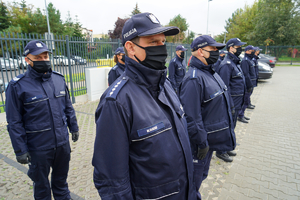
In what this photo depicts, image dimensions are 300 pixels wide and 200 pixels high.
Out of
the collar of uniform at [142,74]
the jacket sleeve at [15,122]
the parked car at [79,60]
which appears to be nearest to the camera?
the collar of uniform at [142,74]

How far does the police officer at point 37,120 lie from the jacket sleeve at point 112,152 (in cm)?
169

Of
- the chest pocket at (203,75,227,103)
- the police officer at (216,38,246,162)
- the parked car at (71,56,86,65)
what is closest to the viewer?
the chest pocket at (203,75,227,103)

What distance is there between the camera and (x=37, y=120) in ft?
Result: 8.65

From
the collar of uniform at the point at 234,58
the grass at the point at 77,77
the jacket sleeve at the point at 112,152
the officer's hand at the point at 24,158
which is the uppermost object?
the collar of uniform at the point at 234,58

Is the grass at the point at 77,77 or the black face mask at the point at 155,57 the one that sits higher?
the black face mask at the point at 155,57

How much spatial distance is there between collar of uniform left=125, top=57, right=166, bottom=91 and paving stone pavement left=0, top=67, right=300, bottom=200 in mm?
2573

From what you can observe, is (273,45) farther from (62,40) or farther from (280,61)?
(62,40)

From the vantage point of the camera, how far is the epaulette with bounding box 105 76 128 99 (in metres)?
1.33

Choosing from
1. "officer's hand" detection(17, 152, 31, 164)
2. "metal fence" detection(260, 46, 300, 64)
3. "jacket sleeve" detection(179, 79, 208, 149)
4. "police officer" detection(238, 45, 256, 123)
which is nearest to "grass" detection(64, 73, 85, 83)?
"officer's hand" detection(17, 152, 31, 164)

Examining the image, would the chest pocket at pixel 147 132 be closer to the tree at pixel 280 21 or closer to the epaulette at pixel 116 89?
the epaulette at pixel 116 89

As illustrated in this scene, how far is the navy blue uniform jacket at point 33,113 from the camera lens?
8.25ft

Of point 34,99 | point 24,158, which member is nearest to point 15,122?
point 34,99

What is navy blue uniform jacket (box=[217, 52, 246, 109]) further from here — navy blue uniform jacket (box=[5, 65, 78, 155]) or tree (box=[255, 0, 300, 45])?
tree (box=[255, 0, 300, 45])

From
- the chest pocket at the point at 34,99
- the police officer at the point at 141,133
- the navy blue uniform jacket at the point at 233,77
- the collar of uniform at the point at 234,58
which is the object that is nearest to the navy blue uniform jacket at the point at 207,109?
the police officer at the point at 141,133
